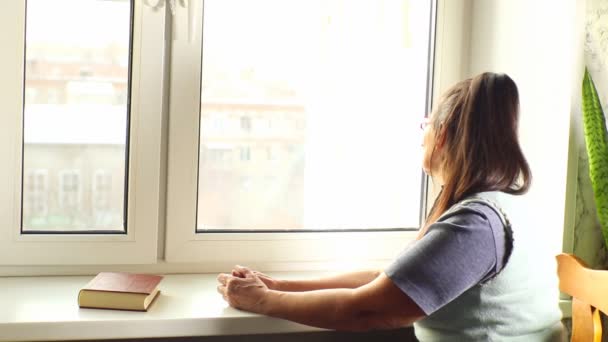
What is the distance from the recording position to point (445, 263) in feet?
3.98

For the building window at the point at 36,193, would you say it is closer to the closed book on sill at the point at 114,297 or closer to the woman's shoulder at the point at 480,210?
the closed book on sill at the point at 114,297

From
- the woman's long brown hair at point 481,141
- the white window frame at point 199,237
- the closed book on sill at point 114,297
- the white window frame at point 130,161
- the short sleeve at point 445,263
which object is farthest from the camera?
the white window frame at point 199,237

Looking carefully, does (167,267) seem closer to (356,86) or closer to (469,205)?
(356,86)

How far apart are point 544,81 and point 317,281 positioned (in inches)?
25.8

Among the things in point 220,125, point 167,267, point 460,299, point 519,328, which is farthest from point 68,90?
point 519,328

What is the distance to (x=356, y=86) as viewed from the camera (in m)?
1.87

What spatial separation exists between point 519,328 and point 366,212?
2.20 feet

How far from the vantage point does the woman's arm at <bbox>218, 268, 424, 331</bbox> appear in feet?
4.11

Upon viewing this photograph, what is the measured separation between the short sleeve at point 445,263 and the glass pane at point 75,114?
789mm

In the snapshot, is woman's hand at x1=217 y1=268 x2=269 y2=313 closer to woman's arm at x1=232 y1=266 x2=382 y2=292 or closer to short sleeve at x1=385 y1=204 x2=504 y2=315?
woman's arm at x1=232 y1=266 x2=382 y2=292

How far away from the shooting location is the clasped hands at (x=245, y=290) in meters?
1.45

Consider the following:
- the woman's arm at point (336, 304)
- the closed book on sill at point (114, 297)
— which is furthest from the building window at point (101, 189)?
the woman's arm at point (336, 304)

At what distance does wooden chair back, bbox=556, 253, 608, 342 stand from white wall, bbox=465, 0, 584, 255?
8 centimetres

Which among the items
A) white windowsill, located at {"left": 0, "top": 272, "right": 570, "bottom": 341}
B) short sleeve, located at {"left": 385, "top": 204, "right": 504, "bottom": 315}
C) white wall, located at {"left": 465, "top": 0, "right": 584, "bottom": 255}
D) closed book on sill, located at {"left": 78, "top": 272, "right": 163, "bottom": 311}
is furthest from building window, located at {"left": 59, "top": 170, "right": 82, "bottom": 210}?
white wall, located at {"left": 465, "top": 0, "right": 584, "bottom": 255}
